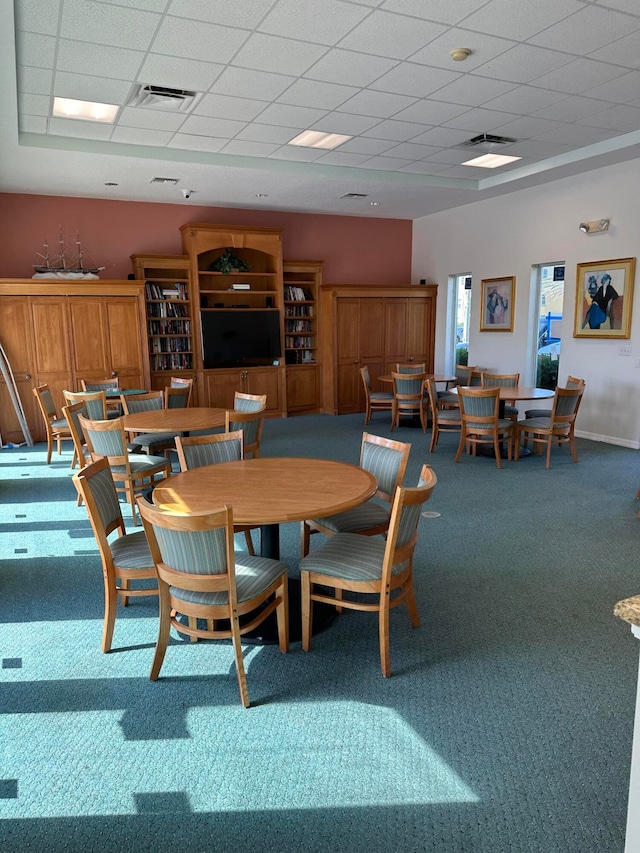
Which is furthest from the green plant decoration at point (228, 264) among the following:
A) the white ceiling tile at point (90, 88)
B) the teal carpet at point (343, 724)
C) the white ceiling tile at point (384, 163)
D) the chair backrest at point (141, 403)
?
the teal carpet at point (343, 724)

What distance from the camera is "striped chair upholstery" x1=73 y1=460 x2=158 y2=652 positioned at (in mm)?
2734

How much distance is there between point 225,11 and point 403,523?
10.8 feet

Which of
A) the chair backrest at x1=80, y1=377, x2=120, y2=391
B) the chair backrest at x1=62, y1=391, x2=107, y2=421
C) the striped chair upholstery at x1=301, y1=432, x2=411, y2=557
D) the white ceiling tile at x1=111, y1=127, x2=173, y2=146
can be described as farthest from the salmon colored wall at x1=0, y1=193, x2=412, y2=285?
the striped chair upholstery at x1=301, y1=432, x2=411, y2=557

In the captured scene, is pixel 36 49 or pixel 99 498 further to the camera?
pixel 36 49

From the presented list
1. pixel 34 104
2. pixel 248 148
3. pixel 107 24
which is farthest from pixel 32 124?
pixel 107 24

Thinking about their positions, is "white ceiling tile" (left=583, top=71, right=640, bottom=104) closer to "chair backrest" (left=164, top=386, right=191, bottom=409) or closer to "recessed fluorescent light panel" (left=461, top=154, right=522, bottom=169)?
"recessed fluorescent light panel" (left=461, top=154, right=522, bottom=169)

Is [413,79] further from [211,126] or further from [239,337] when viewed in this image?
[239,337]

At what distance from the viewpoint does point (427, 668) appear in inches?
106

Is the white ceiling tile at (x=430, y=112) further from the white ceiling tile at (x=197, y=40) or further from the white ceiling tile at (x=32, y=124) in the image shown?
the white ceiling tile at (x=32, y=124)

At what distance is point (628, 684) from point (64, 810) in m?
2.32

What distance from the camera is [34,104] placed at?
4973mm

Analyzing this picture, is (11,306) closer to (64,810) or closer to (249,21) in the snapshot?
(249,21)

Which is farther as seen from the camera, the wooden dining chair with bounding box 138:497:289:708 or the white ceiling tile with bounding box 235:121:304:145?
the white ceiling tile with bounding box 235:121:304:145

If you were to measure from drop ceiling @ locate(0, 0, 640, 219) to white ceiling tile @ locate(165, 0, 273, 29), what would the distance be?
0.5 inches
